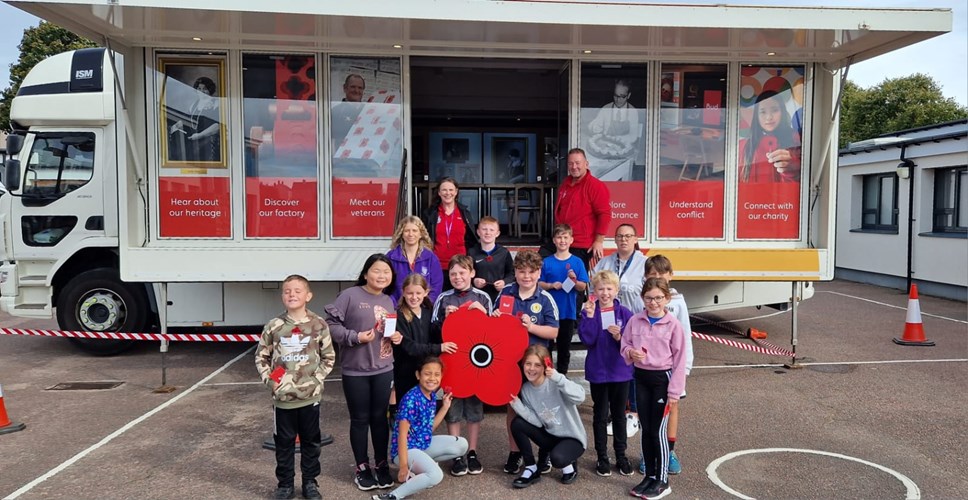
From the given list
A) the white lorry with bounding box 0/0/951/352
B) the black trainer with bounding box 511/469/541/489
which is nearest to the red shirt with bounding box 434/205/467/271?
the white lorry with bounding box 0/0/951/352

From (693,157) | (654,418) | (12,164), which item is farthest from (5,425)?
(693,157)

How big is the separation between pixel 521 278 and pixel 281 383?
1.53 m

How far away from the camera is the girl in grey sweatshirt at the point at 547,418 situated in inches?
151

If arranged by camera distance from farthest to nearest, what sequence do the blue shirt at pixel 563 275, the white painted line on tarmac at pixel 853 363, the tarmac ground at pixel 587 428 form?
1. the white painted line on tarmac at pixel 853 363
2. the blue shirt at pixel 563 275
3. the tarmac ground at pixel 587 428

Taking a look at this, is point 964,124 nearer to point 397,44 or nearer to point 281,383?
point 397,44

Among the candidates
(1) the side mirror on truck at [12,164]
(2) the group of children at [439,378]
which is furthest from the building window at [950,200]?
(1) the side mirror on truck at [12,164]

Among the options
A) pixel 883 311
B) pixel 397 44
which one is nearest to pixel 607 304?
pixel 397 44

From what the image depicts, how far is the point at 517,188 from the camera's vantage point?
30.8ft

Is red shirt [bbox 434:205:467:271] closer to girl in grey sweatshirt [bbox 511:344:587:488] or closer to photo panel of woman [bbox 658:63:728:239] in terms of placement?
girl in grey sweatshirt [bbox 511:344:587:488]

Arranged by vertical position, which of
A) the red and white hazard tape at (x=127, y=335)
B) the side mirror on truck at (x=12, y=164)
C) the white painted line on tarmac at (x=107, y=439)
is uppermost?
the side mirror on truck at (x=12, y=164)

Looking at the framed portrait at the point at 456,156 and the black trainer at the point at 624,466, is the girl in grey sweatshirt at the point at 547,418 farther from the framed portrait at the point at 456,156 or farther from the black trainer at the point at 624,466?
the framed portrait at the point at 456,156

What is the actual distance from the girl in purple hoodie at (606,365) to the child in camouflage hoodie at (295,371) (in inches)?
59.9

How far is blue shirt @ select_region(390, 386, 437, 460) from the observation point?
12.2ft

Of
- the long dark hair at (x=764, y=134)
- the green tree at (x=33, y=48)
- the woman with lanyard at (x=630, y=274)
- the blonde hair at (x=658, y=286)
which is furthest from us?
the green tree at (x=33, y=48)
